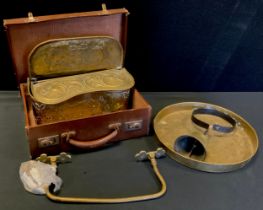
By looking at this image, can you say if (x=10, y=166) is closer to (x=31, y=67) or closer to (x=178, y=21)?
(x=31, y=67)

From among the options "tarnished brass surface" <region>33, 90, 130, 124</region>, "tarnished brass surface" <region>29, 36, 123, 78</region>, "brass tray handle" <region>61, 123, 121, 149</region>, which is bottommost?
"brass tray handle" <region>61, 123, 121, 149</region>

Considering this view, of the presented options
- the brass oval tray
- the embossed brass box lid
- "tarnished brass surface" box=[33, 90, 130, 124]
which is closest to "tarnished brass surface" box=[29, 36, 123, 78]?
the embossed brass box lid

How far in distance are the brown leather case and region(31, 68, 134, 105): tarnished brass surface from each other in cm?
6

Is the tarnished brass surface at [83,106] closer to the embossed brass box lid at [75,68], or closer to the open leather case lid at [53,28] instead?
the embossed brass box lid at [75,68]

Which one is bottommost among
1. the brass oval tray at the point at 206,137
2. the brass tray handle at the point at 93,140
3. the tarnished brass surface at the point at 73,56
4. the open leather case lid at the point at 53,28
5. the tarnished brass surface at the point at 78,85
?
the brass oval tray at the point at 206,137

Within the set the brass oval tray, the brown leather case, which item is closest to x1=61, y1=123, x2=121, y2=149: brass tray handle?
the brown leather case

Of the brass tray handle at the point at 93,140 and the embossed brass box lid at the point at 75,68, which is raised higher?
the embossed brass box lid at the point at 75,68

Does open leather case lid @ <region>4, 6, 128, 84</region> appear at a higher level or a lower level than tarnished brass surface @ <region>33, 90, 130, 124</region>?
higher

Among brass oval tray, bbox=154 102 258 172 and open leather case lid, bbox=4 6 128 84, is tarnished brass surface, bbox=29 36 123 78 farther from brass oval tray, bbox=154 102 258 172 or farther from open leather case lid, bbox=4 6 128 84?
brass oval tray, bbox=154 102 258 172

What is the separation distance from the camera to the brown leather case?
0.85 meters

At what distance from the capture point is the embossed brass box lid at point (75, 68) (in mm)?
904

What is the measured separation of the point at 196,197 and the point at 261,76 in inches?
24.6

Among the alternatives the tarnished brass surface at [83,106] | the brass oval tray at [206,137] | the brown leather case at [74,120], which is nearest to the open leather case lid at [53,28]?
the brown leather case at [74,120]

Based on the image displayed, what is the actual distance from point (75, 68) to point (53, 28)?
0.41 feet
